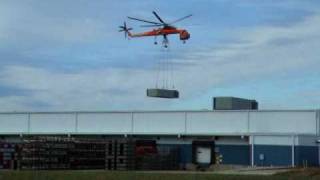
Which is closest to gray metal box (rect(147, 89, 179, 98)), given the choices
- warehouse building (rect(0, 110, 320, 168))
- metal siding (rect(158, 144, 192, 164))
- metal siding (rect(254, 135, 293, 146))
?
warehouse building (rect(0, 110, 320, 168))

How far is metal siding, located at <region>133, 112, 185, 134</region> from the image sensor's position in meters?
76.1

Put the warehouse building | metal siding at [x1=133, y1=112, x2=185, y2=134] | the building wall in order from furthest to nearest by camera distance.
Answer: metal siding at [x1=133, y1=112, x2=185, y2=134], the building wall, the warehouse building

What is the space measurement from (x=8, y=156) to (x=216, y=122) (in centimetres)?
2571

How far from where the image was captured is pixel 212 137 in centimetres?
7375

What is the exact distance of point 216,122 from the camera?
73.9 meters

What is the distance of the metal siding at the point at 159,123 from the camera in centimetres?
7606

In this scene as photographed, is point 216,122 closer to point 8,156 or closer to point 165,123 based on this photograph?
point 165,123

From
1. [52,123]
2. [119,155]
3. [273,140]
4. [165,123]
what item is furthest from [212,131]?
[52,123]

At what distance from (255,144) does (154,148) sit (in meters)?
10.6

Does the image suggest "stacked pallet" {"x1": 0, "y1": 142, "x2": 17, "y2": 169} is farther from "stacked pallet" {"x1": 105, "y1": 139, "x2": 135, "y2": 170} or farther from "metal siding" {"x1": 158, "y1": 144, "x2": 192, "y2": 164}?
"metal siding" {"x1": 158, "y1": 144, "x2": 192, "y2": 164}

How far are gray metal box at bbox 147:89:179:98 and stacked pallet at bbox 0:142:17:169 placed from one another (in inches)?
668

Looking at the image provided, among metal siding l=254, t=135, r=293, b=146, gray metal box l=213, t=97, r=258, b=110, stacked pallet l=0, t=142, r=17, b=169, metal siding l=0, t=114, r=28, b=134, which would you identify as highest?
gray metal box l=213, t=97, r=258, b=110

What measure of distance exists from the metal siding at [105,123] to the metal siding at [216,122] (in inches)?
287

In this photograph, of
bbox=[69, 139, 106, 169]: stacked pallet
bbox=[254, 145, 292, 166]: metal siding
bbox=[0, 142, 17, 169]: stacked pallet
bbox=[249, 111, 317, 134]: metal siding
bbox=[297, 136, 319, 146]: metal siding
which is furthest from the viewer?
bbox=[249, 111, 317, 134]: metal siding
